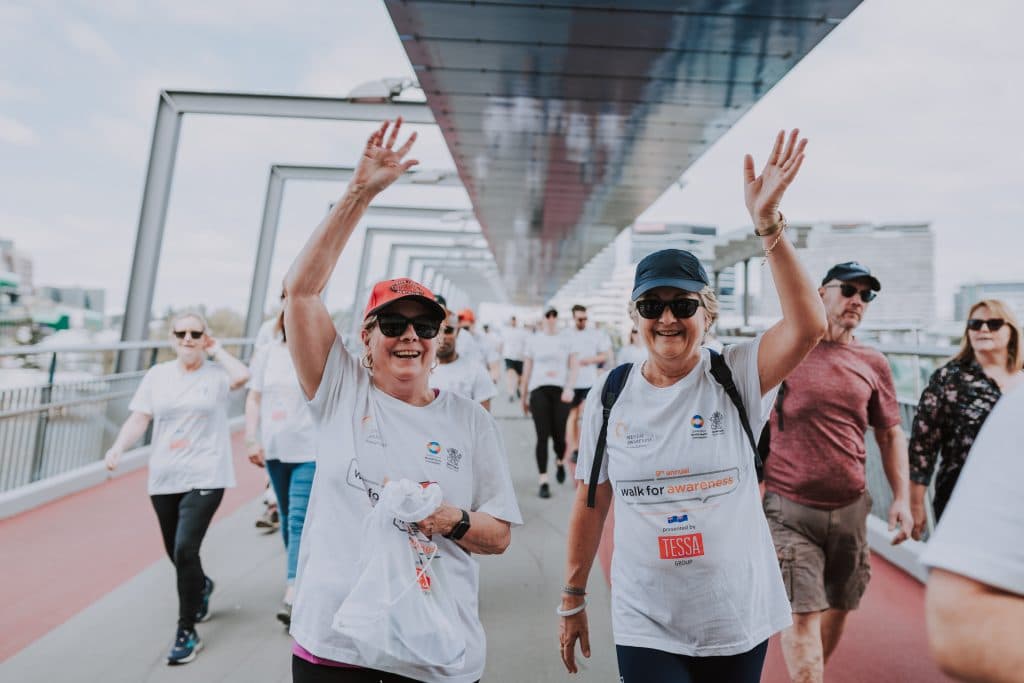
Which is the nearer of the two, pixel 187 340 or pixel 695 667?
pixel 695 667

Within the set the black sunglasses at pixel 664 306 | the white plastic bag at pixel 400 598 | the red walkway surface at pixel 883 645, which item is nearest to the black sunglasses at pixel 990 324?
the red walkway surface at pixel 883 645

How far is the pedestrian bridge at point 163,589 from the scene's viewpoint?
12.4ft

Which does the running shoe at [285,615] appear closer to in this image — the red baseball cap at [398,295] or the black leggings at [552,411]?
the red baseball cap at [398,295]

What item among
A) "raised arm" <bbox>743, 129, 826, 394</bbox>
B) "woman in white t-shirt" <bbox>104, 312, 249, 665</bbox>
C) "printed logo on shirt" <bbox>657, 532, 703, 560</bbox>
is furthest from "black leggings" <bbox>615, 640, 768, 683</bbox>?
"woman in white t-shirt" <bbox>104, 312, 249, 665</bbox>

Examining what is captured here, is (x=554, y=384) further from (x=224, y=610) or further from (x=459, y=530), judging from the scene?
(x=459, y=530)

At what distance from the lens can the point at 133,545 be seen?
595 cm

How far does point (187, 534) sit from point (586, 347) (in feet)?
19.6

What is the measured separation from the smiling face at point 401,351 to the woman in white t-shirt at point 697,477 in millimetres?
682

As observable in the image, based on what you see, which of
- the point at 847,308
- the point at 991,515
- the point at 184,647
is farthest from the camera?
the point at 184,647

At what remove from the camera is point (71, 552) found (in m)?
5.66

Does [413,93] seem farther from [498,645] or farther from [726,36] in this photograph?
[498,645]

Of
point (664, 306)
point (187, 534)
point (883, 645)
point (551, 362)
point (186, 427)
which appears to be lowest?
point (883, 645)

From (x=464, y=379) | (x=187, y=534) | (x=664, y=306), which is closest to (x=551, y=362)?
(x=464, y=379)

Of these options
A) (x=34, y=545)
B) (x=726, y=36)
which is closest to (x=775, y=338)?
(x=726, y=36)
